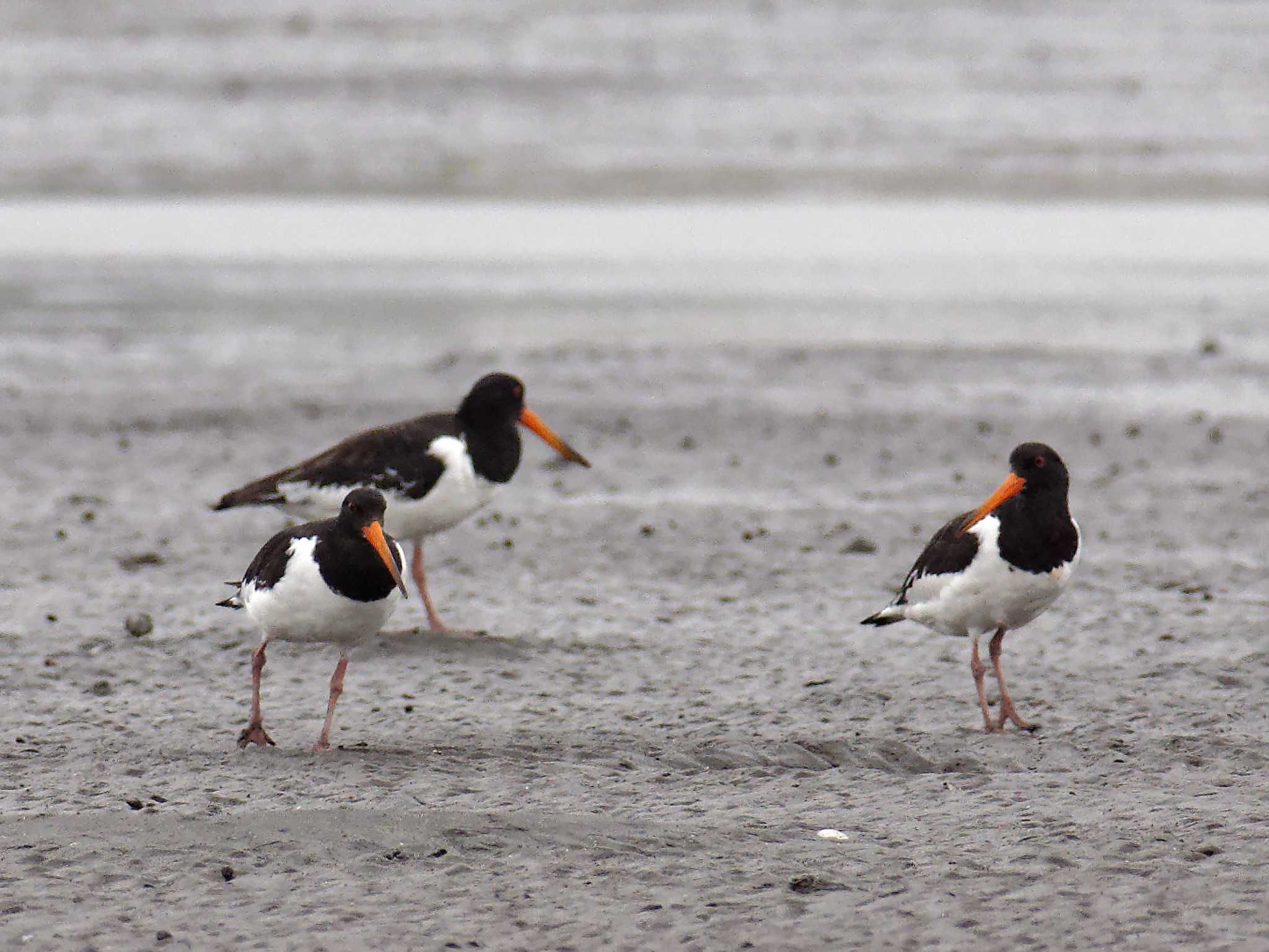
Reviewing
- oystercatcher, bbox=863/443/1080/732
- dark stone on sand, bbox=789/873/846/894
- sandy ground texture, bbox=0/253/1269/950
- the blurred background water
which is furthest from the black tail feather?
the blurred background water

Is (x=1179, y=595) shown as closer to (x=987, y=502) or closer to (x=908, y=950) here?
(x=987, y=502)

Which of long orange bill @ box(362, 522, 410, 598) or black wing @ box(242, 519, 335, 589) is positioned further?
black wing @ box(242, 519, 335, 589)

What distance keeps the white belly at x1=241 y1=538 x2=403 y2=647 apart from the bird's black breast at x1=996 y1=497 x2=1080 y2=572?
2202mm

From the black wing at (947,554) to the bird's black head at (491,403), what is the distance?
2.34 meters

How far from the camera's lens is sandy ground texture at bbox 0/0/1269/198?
26.5 metres

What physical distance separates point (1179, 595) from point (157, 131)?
77.7ft

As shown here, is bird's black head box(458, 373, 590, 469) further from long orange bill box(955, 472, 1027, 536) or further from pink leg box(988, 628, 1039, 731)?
pink leg box(988, 628, 1039, 731)

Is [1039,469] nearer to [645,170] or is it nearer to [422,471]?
[422,471]

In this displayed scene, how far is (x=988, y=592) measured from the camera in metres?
6.65

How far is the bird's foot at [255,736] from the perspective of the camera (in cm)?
626

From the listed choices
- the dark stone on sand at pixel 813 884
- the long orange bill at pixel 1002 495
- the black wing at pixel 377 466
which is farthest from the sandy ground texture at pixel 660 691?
the long orange bill at pixel 1002 495

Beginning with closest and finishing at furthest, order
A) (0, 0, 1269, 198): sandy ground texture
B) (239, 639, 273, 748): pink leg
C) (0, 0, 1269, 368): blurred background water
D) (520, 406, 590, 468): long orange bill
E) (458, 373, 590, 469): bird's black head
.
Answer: (239, 639, 273, 748): pink leg → (458, 373, 590, 469): bird's black head → (520, 406, 590, 468): long orange bill → (0, 0, 1269, 368): blurred background water → (0, 0, 1269, 198): sandy ground texture

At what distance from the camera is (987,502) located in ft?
21.9

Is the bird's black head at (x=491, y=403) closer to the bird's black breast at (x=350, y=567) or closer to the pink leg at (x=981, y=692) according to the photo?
the bird's black breast at (x=350, y=567)
